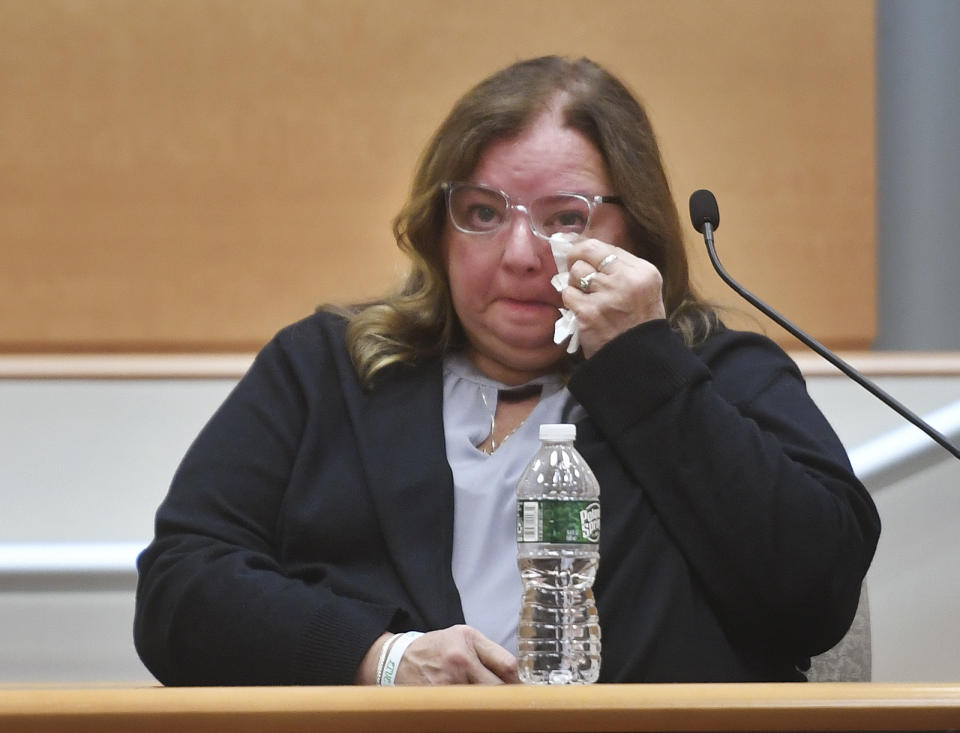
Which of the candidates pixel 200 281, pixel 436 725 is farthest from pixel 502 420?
pixel 200 281

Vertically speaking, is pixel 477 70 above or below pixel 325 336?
above

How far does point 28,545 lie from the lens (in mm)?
2229

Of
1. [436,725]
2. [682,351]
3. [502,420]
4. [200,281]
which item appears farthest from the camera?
[200,281]

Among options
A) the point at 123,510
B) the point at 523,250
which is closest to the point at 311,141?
the point at 123,510

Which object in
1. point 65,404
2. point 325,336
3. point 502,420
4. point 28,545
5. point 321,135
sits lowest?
point 28,545

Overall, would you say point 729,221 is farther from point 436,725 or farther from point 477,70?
point 436,725

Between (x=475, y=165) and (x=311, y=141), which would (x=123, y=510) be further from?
(x=475, y=165)

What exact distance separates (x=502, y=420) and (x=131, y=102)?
4.15 ft

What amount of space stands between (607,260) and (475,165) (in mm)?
251

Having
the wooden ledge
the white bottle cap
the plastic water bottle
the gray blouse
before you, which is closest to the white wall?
the gray blouse

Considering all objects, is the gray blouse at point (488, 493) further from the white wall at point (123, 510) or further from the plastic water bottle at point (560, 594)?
the white wall at point (123, 510)

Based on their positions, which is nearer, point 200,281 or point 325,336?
point 325,336

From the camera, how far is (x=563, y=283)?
1.49 meters

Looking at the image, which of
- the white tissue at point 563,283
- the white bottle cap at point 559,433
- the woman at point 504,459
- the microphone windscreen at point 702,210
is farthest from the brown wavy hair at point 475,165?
the white bottle cap at point 559,433
